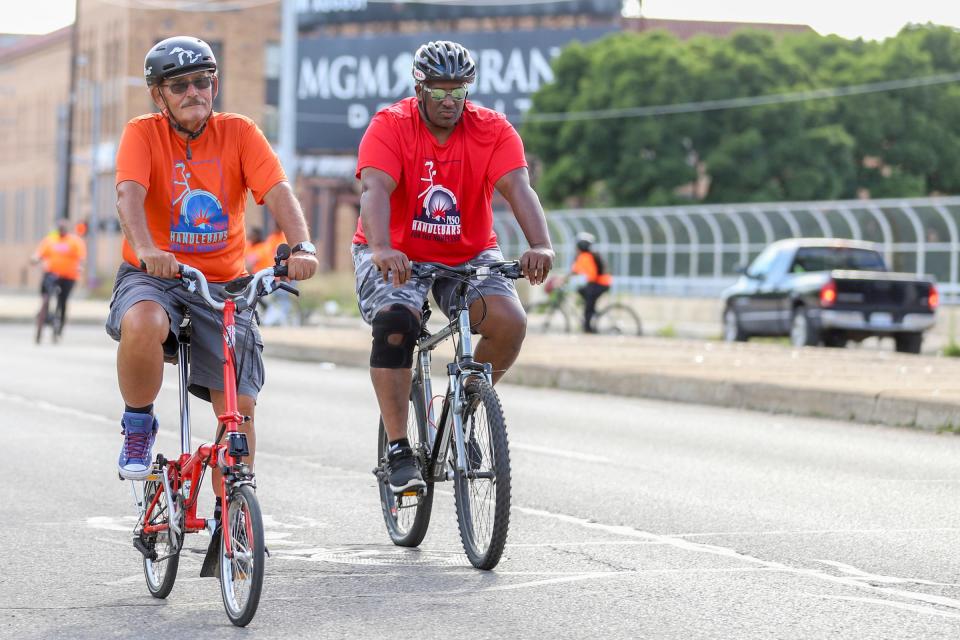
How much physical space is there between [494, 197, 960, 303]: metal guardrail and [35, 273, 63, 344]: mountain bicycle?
977 centimetres

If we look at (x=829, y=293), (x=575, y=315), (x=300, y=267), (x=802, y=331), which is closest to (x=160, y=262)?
(x=300, y=267)

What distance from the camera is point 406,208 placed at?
7414mm

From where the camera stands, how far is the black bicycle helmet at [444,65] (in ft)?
23.6

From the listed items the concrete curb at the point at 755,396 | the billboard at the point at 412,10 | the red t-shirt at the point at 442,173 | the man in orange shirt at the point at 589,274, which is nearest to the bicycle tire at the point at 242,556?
the red t-shirt at the point at 442,173

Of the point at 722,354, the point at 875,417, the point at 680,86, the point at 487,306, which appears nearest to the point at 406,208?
the point at 487,306

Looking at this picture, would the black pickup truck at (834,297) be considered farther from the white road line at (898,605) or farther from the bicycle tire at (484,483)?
the white road line at (898,605)

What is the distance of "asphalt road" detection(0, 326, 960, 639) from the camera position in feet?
20.3

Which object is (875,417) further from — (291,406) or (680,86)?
(680,86)

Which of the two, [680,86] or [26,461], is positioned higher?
[680,86]

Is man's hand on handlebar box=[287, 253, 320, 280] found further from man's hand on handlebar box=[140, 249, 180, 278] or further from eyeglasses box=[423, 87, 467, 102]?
eyeglasses box=[423, 87, 467, 102]

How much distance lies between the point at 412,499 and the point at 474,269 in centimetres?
110

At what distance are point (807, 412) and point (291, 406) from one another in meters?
4.11

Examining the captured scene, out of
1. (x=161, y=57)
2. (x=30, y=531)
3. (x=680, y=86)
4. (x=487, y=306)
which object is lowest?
(x=30, y=531)

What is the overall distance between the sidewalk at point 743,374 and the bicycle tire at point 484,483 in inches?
289
